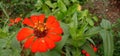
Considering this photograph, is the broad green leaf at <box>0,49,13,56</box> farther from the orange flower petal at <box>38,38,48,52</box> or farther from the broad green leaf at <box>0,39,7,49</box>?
the orange flower petal at <box>38,38,48,52</box>

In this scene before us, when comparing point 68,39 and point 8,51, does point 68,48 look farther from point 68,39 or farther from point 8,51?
point 8,51

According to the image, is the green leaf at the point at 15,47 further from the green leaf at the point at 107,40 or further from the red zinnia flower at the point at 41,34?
the green leaf at the point at 107,40

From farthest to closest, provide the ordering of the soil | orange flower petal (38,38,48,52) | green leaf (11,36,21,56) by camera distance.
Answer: the soil
green leaf (11,36,21,56)
orange flower petal (38,38,48,52)

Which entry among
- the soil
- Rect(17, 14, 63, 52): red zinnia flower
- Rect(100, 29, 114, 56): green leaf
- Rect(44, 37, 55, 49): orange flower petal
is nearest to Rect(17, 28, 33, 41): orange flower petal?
Rect(17, 14, 63, 52): red zinnia flower

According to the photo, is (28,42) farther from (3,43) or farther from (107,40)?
(107,40)

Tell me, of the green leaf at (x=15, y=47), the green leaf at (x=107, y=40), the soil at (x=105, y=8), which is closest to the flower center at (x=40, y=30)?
the green leaf at (x=15, y=47)

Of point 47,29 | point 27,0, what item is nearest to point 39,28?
point 47,29
